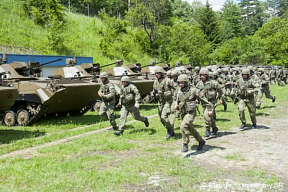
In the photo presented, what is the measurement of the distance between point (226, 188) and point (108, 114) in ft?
17.6

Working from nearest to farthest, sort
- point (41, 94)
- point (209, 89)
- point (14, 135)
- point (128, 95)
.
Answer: point (128, 95) < point (209, 89) < point (14, 135) < point (41, 94)

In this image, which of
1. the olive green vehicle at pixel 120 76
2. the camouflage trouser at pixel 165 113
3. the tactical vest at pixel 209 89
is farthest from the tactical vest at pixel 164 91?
the olive green vehicle at pixel 120 76

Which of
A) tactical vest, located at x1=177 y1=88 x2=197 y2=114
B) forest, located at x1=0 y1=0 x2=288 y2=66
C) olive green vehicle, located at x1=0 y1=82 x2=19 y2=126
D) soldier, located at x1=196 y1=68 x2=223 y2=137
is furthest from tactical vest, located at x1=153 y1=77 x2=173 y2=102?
forest, located at x1=0 y1=0 x2=288 y2=66

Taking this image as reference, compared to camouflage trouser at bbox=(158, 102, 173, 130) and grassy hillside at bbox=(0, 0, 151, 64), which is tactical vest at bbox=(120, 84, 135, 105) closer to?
camouflage trouser at bbox=(158, 102, 173, 130)

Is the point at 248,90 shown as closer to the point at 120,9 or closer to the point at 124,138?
the point at 124,138

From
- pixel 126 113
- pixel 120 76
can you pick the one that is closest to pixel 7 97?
pixel 126 113

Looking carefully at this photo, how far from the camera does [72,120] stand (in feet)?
43.5

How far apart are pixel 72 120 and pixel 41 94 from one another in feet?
6.93

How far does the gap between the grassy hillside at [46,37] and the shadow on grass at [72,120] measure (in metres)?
14.1

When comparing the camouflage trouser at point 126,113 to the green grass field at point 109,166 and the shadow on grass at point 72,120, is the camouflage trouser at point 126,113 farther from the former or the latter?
the shadow on grass at point 72,120

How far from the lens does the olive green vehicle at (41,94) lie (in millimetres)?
11578

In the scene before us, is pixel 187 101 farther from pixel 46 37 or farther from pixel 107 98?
pixel 46 37

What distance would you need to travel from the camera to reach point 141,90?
16.5 m

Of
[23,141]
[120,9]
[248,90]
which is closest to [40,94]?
[23,141]
